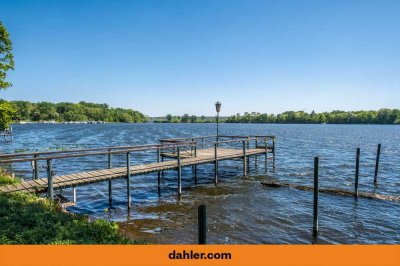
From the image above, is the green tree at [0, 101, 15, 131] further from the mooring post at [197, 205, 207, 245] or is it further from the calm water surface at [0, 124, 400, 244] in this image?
the mooring post at [197, 205, 207, 245]

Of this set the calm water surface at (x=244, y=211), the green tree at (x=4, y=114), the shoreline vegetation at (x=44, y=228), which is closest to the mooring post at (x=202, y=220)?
the shoreline vegetation at (x=44, y=228)

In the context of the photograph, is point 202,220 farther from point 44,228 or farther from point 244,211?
point 244,211

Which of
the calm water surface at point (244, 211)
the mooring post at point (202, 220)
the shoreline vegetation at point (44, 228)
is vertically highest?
the mooring post at point (202, 220)

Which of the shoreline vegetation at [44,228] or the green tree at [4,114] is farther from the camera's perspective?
the green tree at [4,114]

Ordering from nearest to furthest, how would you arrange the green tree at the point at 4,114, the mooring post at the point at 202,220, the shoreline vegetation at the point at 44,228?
the mooring post at the point at 202,220
the shoreline vegetation at the point at 44,228
the green tree at the point at 4,114

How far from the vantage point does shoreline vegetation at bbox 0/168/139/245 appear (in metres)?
6.36

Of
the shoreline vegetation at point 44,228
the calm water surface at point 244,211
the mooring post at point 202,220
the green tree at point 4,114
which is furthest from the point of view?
the green tree at point 4,114

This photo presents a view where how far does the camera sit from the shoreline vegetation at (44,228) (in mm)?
6359

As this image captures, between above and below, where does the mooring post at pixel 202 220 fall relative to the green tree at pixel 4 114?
below

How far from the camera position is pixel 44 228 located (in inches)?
271

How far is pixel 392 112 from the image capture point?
18488 cm

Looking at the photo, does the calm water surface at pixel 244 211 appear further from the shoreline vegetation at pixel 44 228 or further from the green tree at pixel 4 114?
the green tree at pixel 4 114

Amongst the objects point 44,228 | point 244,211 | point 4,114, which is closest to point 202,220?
point 44,228
